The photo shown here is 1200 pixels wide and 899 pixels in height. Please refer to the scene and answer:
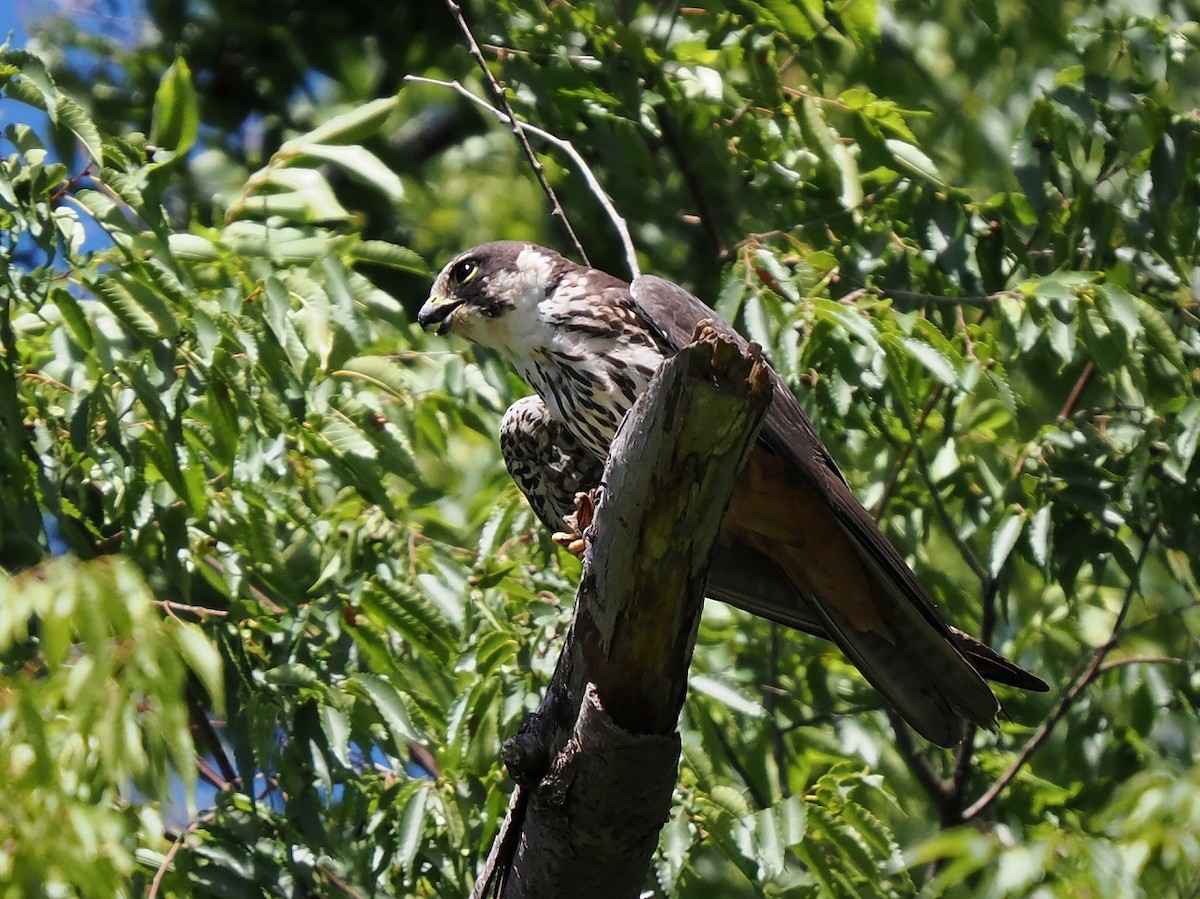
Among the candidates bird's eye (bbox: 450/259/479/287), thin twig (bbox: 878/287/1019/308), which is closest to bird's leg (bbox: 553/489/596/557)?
bird's eye (bbox: 450/259/479/287)

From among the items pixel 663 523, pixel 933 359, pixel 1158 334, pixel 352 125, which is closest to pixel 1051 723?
pixel 1158 334

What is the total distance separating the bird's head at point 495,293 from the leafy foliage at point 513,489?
0.10m

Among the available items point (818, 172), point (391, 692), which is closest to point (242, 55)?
point (818, 172)

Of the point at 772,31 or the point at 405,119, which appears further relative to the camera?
the point at 405,119

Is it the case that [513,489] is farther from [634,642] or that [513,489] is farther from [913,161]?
[634,642]

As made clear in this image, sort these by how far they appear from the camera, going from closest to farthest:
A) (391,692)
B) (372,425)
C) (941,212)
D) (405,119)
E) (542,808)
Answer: (542,808) < (391,692) < (372,425) < (941,212) < (405,119)

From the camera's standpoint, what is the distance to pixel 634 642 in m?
2.53

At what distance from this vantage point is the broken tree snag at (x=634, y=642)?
2.44 meters

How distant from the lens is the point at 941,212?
4.23 metres

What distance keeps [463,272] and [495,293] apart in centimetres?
20

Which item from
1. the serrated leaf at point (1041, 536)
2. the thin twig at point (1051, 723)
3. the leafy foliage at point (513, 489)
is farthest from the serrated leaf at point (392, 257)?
the thin twig at point (1051, 723)

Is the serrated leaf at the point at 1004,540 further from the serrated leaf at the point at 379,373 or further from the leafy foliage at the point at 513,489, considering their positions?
the serrated leaf at the point at 379,373

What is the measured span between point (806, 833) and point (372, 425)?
1.45 metres

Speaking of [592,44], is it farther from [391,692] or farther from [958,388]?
[391,692]
